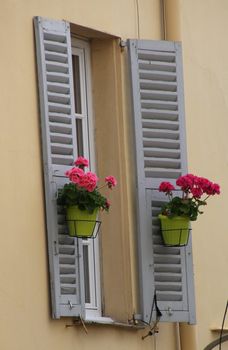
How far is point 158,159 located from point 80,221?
117 cm

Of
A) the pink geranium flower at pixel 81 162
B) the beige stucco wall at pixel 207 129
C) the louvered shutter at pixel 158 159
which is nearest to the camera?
the pink geranium flower at pixel 81 162

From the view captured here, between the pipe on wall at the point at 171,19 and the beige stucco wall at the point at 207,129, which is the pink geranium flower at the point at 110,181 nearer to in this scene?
the beige stucco wall at the point at 207,129

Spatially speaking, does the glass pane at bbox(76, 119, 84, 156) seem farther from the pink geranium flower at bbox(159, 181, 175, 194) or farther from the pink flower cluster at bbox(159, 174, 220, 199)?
the pink flower cluster at bbox(159, 174, 220, 199)

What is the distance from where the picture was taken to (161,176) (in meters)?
15.2

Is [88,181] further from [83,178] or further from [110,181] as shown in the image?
[110,181]

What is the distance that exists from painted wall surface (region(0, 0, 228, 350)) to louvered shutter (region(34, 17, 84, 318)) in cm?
6

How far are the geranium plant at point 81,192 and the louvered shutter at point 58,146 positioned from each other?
10 centimetres

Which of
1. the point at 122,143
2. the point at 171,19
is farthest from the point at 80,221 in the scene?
the point at 171,19

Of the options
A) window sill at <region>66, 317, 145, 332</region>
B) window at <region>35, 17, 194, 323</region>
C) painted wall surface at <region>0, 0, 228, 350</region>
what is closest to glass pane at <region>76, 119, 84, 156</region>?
window at <region>35, 17, 194, 323</region>

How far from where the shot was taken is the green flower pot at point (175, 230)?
48.9ft

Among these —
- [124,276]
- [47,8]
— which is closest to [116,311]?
[124,276]

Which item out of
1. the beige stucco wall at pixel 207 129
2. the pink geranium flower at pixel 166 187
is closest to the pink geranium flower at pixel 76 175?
the pink geranium flower at pixel 166 187

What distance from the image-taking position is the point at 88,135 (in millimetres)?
15125

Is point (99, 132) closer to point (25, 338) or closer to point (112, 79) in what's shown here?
point (112, 79)
